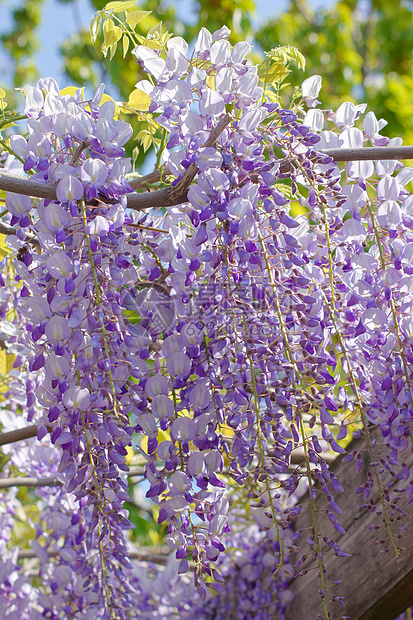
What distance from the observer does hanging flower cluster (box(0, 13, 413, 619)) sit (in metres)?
0.73

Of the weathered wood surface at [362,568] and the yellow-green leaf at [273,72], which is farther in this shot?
the weathered wood surface at [362,568]

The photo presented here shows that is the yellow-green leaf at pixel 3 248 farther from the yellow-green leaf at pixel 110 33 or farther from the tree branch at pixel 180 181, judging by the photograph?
the yellow-green leaf at pixel 110 33

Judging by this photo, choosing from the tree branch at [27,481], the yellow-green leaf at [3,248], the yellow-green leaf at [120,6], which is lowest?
the tree branch at [27,481]

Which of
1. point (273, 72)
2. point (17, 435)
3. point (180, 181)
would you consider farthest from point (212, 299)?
point (17, 435)

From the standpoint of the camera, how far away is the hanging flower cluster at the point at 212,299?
730mm

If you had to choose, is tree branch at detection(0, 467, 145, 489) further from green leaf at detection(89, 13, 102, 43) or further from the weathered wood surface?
green leaf at detection(89, 13, 102, 43)

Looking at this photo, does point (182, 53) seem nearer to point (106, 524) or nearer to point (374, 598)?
point (106, 524)

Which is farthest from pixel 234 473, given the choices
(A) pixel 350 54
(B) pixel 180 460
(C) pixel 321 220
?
(A) pixel 350 54

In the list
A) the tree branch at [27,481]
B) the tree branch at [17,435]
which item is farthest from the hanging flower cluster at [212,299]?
the tree branch at [27,481]

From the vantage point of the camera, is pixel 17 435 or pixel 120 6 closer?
pixel 120 6

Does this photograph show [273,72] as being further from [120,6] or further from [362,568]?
[362,568]

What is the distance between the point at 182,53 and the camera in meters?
0.82

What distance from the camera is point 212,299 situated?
2.51 ft

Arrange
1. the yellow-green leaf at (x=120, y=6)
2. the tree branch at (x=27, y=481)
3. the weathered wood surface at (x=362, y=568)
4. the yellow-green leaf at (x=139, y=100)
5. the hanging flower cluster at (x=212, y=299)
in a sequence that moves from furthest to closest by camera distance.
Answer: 1. the tree branch at (x=27, y=481)
2. the weathered wood surface at (x=362, y=568)
3. the yellow-green leaf at (x=139, y=100)
4. the yellow-green leaf at (x=120, y=6)
5. the hanging flower cluster at (x=212, y=299)
